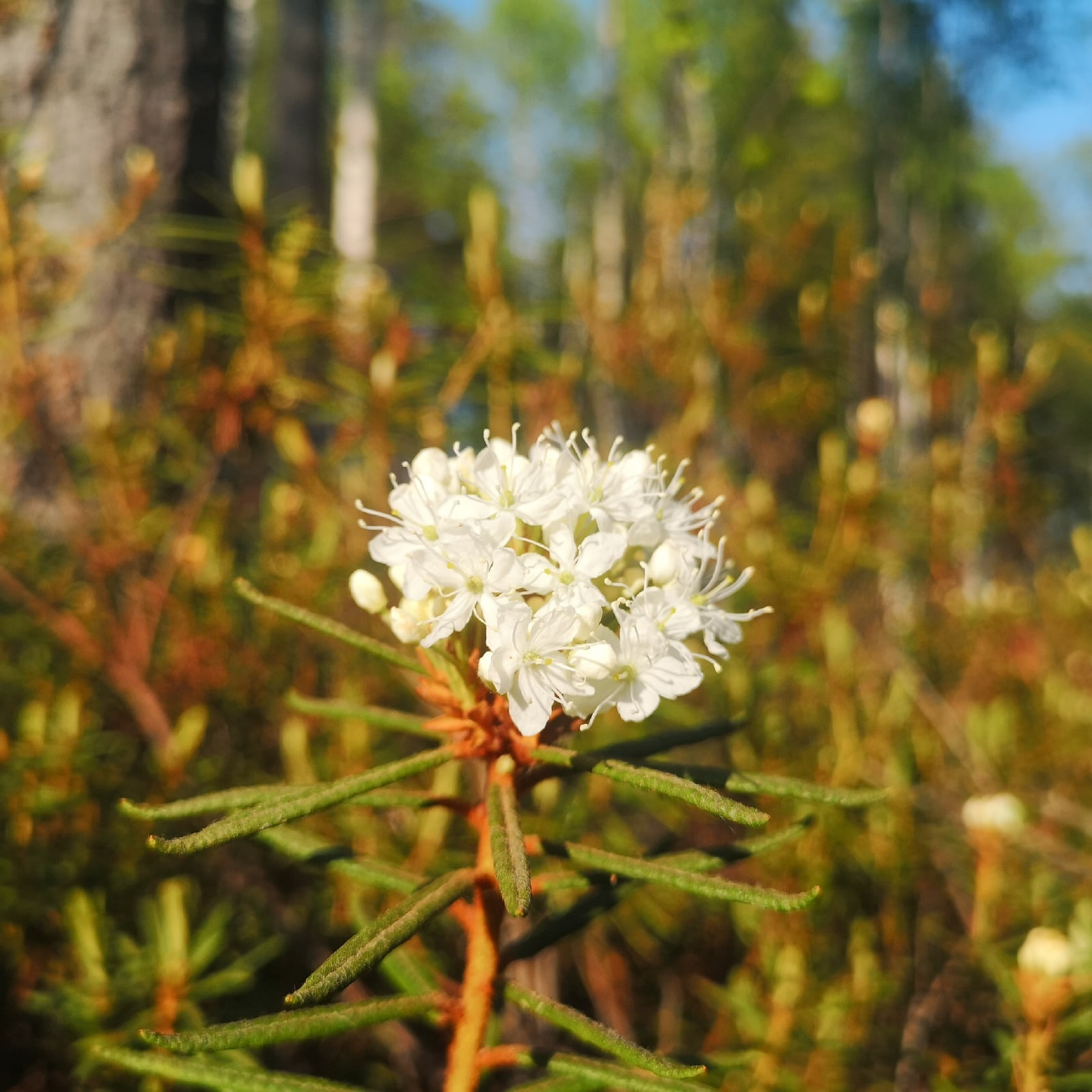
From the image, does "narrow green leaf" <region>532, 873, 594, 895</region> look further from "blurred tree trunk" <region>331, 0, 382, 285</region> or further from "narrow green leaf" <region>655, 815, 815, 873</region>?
"blurred tree trunk" <region>331, 0, 382, 285</region>

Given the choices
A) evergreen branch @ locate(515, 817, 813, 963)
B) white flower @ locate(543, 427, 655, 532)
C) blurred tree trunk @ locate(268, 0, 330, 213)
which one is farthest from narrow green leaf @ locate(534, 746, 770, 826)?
blurred tree trunk @ locate(268, 0, 330, 213)

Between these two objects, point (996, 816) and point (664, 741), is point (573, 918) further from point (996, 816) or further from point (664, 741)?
point (996, 816)

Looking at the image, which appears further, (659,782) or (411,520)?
(411,520)

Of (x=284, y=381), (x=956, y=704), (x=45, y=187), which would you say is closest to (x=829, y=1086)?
(x=956, y=704)

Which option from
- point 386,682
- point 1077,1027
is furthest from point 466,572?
point 386,682

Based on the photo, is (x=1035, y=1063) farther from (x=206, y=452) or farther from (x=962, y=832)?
(x=206, y=452)

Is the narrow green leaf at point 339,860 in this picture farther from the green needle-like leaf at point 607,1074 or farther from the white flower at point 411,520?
the white flower at point 411,520

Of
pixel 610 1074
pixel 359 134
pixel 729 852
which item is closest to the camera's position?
pixel 610 1074
